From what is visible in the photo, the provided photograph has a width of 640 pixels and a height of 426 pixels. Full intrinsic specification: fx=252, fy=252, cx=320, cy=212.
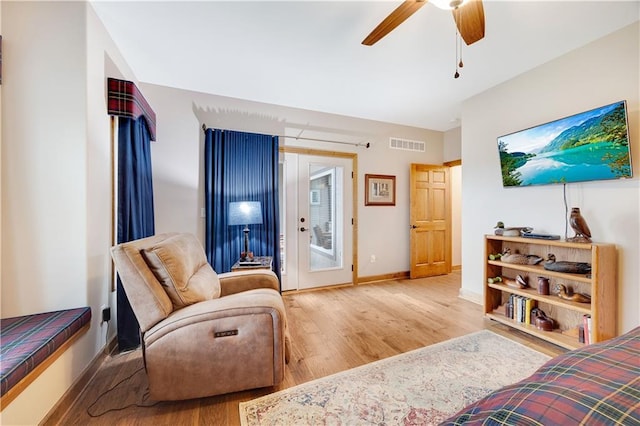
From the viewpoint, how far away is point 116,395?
5.27 ft

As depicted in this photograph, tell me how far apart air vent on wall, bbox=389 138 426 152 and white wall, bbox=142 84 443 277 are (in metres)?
0.07

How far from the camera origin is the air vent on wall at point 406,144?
4.25m

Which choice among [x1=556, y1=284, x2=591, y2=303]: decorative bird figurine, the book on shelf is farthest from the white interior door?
the book on shelf

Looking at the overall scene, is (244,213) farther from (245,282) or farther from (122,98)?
(122,98)

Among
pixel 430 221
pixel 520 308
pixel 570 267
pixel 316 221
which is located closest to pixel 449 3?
pixel 570 267

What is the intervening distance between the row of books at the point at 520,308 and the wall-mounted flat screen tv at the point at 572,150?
1.15m

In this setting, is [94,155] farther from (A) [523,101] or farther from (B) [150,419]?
(A) [523,101]

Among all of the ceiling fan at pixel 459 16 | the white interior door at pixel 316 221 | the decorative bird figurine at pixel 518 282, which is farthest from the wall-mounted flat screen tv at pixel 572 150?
the white interior door at pixel 316 221

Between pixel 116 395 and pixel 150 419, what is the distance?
1.26 ft

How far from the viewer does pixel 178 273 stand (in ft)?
5.09

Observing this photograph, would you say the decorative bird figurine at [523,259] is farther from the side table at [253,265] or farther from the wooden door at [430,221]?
the side table at [253,265]

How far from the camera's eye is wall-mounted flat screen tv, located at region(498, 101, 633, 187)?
1.93 metres

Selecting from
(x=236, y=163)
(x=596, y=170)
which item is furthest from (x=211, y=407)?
(x=596, y=170)

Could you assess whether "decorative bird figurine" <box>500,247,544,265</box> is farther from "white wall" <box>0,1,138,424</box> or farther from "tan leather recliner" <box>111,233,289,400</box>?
"white wall" <box>0,1,138,424</box>
